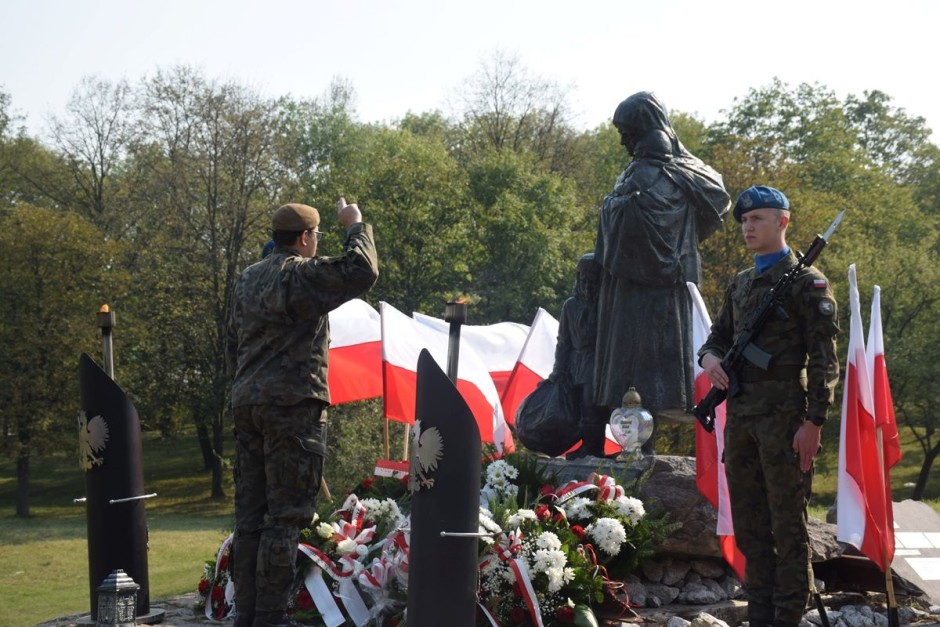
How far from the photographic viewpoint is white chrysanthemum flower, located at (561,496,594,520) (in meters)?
7.07

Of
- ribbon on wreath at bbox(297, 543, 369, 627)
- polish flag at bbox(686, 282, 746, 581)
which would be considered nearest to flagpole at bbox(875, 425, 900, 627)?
polish flag at bbox(686, 282, 746, 581)

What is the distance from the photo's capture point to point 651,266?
8766 mm

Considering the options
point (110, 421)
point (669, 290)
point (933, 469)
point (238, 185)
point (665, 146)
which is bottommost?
point (933, 469)

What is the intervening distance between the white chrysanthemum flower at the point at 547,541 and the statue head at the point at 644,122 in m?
3.48

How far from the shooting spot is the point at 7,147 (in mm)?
44000

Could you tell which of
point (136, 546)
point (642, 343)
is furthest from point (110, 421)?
point (642, 343)

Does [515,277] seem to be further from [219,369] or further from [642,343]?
[642,343]

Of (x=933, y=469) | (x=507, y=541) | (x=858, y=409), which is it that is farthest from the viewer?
(x=933, y=469)

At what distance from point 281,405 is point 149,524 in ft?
78.9

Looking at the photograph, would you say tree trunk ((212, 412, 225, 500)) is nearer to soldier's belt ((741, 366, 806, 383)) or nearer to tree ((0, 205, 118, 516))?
tree ((0, 205, 118, 516))

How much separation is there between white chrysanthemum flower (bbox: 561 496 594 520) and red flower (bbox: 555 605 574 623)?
Result: 76 cm

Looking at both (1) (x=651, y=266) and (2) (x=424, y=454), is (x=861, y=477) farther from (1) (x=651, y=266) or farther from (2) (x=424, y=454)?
(2) (x=424, y=454)

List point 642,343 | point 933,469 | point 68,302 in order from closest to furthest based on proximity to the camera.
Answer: point 642,343 → point 68,302 → point 933,469

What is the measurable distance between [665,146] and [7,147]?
39.6 m
